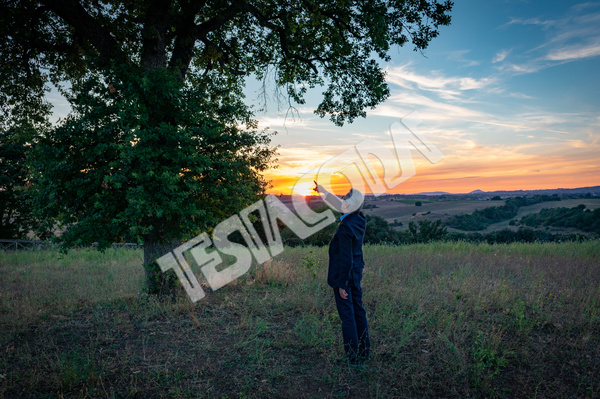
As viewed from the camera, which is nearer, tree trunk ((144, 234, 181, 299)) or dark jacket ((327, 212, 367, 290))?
dark jacket ((327, 212, 367, 290))

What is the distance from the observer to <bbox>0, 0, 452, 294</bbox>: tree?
668 cm

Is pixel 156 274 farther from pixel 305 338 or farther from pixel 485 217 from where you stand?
pixel 485 217

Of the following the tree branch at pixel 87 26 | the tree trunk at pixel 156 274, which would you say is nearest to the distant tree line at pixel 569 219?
the tree trunk at pixel 156 274

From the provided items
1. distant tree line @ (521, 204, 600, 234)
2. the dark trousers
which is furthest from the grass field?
distant tree line @ (521, 204, 600, 234)

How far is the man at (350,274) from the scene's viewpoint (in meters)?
4.74

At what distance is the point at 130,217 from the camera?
257 inches

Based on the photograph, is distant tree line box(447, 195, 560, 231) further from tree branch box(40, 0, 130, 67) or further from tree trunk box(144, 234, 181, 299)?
tree branch box(40, 0, 130, 67)

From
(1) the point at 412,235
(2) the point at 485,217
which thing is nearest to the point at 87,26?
(1) the point at 412,235

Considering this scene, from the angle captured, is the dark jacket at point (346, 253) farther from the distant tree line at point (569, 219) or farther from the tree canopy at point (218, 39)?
the distant tree line at point (569, 219)

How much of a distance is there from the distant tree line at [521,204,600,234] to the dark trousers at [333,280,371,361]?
1257 inches

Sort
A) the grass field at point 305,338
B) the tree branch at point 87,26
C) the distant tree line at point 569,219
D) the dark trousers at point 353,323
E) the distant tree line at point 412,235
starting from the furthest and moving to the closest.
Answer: the distant tree line at point 569,219
the distant tree line at point 412,235
the tree branch at point 87,26
the dark trousers at point 353,323
the grass field at point 305,338

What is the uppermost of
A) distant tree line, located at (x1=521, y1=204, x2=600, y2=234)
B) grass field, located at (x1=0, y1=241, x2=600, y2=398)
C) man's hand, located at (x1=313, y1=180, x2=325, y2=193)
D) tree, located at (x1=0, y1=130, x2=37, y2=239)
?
tree, located at (x1=0, y1=130, x2=37, y2=239)

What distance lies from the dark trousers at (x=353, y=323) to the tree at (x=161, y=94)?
382cm

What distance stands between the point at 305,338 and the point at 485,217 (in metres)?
44.9
